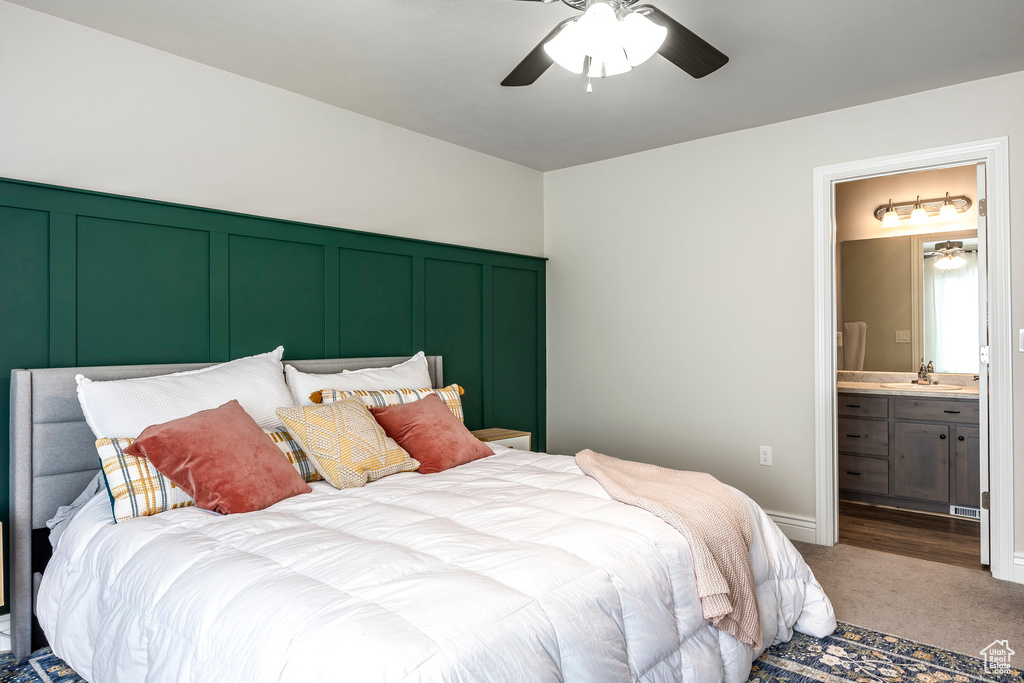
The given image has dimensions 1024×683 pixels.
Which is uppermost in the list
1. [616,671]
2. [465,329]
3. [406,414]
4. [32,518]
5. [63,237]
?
[63,237]

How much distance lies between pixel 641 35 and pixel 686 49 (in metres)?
0.24

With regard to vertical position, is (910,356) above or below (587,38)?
below

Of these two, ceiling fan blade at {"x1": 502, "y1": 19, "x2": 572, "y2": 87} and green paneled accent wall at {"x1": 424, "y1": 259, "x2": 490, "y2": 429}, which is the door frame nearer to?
ceiling fan blade at {"x1": 502, "y1": 19, "x2": 572, "y2": 87}

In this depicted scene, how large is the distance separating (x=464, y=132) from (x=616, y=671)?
3303mm

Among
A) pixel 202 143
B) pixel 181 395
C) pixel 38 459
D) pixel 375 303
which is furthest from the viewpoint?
pixel 375 303

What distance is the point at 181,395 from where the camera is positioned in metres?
2.48

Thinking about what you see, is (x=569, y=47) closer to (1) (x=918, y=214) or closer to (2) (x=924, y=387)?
(2) (x=924, y=387)

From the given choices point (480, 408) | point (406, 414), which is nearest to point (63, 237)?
point (406, 414)

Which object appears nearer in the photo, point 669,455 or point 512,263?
point 669,455

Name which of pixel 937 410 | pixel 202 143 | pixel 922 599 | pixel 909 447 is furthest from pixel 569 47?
pixel 909 447

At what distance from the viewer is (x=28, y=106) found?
8.16 ft

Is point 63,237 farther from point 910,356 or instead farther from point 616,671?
point 910,356

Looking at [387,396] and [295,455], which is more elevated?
[387,396]

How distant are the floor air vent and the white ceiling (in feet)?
9.22
